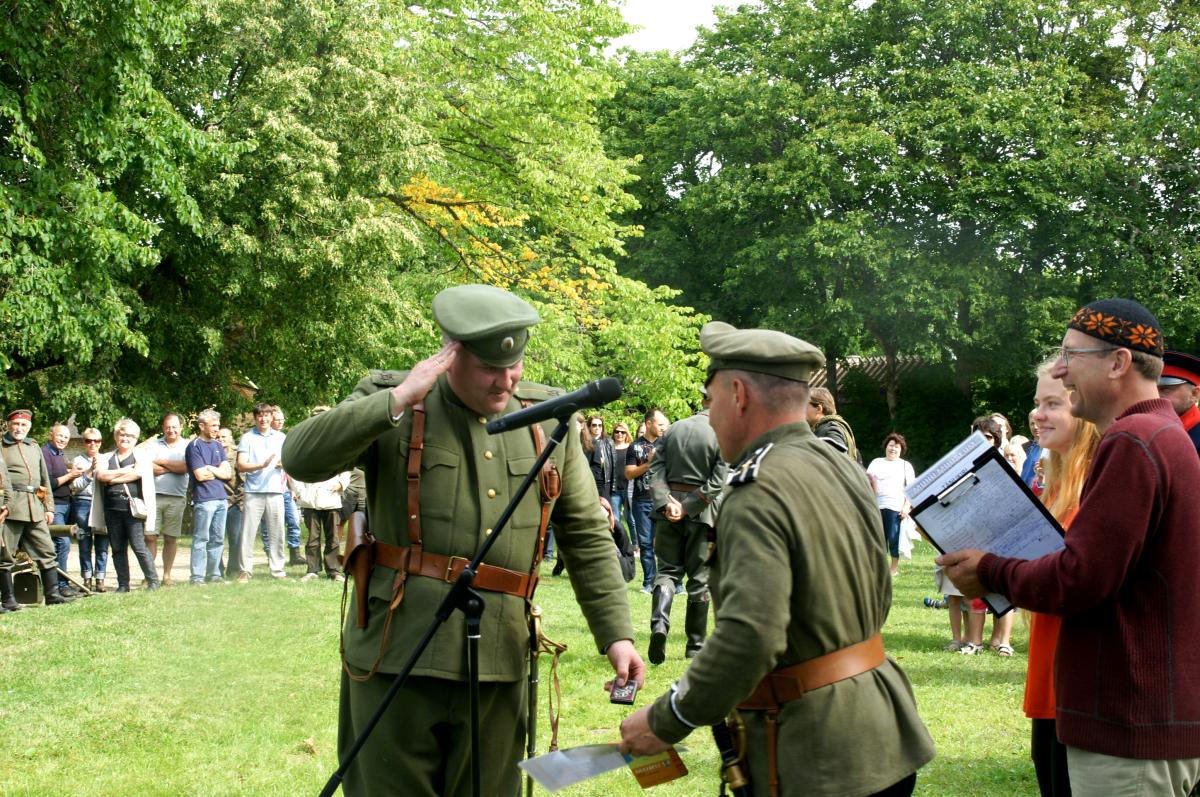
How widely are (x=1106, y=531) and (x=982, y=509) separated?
46 cm

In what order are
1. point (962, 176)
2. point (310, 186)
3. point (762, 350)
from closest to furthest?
1. point (762, 350)
2. point (310, 186)
3. point (962, 176)

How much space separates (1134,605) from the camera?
124 inches

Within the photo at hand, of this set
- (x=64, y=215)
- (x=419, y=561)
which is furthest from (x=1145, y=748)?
(x=64, y=215)

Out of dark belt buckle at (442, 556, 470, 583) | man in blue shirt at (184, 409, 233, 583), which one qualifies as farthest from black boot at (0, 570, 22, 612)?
dark belt buckle at (442, 556, 470, 583)

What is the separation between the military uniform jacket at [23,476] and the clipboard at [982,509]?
1164 cm

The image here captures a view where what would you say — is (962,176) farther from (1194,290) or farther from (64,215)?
(64,215)

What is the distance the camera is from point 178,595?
12.9m

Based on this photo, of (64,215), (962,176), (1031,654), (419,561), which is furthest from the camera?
(962,176)

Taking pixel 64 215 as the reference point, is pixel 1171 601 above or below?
below

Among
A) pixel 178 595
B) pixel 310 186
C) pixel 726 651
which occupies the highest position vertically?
pixel 310 186

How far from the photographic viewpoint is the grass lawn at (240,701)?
21.0 ft

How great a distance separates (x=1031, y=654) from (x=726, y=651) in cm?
188

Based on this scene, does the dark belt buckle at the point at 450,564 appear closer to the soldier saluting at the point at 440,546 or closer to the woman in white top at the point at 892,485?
the soldier saluting at the point at 440,546

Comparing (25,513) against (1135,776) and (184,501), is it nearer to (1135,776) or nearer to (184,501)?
(184,501)
